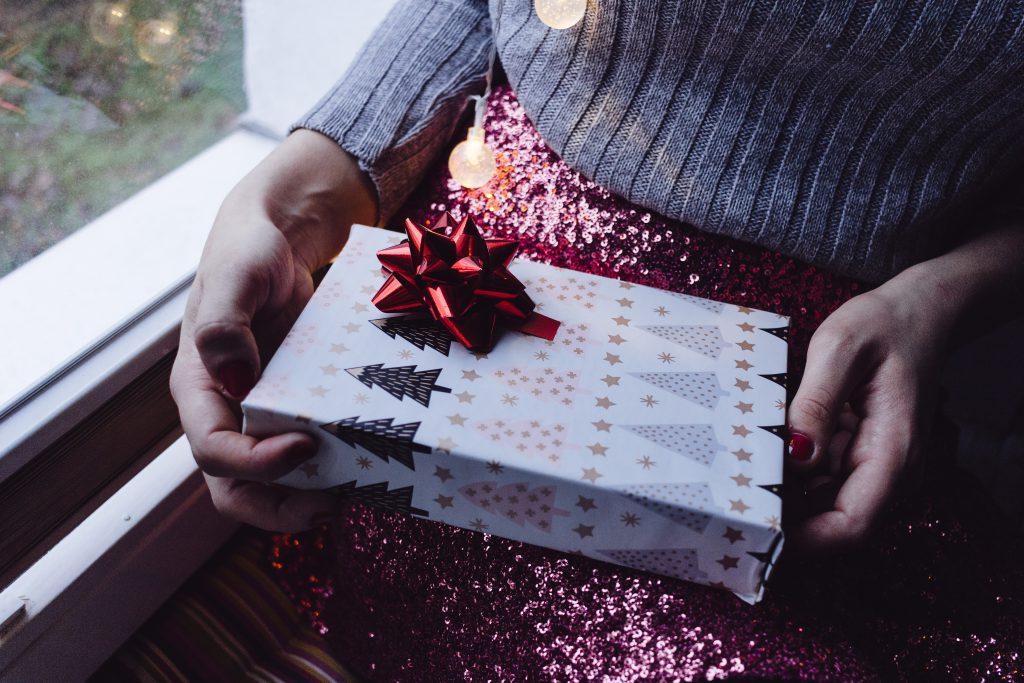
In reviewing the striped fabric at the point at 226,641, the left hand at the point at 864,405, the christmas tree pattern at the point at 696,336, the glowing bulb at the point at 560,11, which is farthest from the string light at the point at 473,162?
the striped fabric at the point at 226,641

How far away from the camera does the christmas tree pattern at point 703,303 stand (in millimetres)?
607

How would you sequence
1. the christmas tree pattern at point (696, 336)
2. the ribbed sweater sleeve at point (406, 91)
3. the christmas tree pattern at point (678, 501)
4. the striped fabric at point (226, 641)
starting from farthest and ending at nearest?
the striped fabric at point (226, 641)
the ribbed sweater sleeve at point (406, 91)
the christmas tree pattern at point (696, 336)
the christmas tree pattern at point (678, 501)

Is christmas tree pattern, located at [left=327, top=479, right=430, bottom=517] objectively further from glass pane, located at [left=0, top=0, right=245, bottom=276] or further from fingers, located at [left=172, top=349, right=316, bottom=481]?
glass pane, located at [left=0, top=0, right=245, bottom=276]

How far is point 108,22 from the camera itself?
0.77 metres

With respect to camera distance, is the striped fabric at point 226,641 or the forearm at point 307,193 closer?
the forearm at point 307,193

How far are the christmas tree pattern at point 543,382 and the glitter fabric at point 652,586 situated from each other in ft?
0.42

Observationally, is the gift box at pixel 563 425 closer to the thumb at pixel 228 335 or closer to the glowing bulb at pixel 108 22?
the thumb at pixel 228 335

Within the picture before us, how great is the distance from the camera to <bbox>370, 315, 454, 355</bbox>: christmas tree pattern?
55cm

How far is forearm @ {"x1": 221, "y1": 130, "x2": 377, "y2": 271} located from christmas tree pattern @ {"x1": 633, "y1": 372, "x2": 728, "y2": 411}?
1.11ft

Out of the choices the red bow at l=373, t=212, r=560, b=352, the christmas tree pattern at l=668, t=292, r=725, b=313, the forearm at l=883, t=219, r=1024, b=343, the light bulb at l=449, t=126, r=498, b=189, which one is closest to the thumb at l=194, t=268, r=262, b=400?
the red bow at l=373, t=212, r=560, b=352

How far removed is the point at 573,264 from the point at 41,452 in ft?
1.75

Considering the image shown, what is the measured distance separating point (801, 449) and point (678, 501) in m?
0.12

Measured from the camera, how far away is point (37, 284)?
771mm

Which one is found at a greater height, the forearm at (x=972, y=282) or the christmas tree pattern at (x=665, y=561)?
the forearm at (x=972, y=282)
